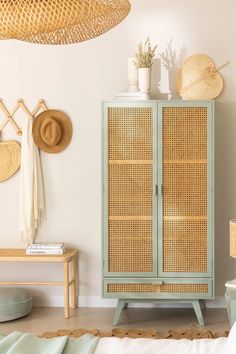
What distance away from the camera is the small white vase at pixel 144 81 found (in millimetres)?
4918

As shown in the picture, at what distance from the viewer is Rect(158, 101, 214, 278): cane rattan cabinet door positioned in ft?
15.6

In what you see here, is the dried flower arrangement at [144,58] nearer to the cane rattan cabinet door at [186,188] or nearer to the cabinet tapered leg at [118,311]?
the cane rattan cabinet door at [186,188]

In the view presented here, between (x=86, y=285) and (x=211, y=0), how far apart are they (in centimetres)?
267

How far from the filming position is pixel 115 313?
4.83 m

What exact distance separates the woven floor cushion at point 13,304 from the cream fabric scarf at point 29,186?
0.47 m

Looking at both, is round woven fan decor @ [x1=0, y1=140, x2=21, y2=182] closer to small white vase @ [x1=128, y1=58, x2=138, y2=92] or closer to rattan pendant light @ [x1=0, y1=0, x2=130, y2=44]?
small white vase @ [x1=128, y1=58, x2=138, y2=92]

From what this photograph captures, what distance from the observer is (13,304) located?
16.0 feet

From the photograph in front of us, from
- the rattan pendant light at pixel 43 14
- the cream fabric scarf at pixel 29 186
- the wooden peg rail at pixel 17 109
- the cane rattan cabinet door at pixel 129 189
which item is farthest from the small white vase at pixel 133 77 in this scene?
the rattan pendant light at pixel 43 14

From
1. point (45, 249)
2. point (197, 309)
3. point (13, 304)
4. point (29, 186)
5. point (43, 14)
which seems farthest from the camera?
point (29, 186)

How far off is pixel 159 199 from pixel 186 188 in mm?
228

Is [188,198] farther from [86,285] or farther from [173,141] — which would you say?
[86,285]

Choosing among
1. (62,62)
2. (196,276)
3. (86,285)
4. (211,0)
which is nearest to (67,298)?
(86,285)

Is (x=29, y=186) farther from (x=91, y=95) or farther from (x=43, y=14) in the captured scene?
(x=43, y=14)

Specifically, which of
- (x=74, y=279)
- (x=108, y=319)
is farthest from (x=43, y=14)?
(x=74, y=279)
